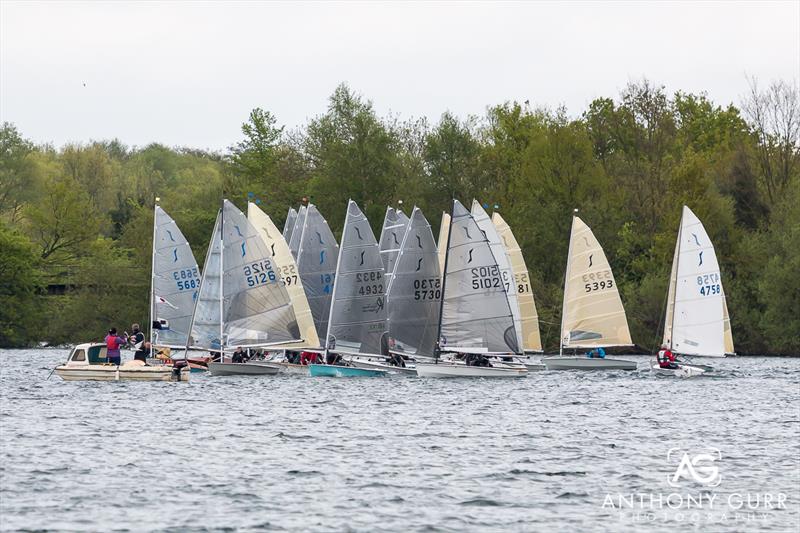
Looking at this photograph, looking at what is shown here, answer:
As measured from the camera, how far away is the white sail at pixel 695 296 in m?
60.0

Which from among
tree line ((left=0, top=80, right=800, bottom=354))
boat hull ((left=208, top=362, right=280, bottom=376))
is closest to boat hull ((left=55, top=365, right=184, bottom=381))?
boat hull ((left=208, top=362, right=280, bottom=376))

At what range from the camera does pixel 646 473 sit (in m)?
29.6

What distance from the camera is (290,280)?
62.0 m

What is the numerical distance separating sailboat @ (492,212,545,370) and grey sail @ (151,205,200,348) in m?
15.1

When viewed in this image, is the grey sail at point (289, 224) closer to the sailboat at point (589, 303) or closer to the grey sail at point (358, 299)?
the sailboat at point (589, 303)

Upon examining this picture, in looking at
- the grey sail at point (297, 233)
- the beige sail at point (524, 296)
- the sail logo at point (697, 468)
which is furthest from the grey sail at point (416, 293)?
the sail logo at point (697, 468)

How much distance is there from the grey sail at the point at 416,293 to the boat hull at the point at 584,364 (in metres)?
9.71

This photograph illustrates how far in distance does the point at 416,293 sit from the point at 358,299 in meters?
2.29

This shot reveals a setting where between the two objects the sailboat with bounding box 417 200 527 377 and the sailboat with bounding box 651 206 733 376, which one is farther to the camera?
the sailboat with bounding box 651 206 733 376

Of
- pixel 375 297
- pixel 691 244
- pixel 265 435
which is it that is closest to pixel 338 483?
pixel 265 435

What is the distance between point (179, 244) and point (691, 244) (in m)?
20.5

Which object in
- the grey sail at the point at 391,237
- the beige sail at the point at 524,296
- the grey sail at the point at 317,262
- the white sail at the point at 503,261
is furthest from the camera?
the beige sail at the point at 524,296

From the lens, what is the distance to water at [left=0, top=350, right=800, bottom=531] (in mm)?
24516

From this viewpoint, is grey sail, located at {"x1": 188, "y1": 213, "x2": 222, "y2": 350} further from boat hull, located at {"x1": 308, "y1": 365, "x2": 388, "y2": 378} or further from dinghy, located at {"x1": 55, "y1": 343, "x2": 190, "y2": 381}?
dinghy, located at {"x1": 55, "y1": 343, "x2": 190, "y2": 381}
